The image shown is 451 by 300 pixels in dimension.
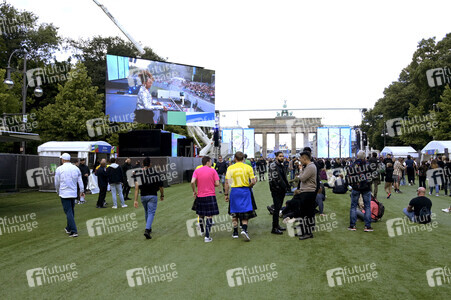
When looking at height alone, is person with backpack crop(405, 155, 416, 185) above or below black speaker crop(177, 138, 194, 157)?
below

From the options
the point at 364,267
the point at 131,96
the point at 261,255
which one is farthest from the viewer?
the point at 131,96

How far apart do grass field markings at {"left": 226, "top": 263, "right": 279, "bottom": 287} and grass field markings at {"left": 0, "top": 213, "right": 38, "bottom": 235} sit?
6.90m

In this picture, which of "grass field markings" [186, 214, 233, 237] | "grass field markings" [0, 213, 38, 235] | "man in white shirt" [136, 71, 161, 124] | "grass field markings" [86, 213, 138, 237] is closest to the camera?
"grass field markings" [186, 214, 233, 237]

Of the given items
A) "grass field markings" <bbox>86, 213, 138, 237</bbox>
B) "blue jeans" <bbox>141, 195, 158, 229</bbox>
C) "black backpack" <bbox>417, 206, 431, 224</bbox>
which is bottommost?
"grass field markings" <bbox>86, 213, 138, 237</bbox>

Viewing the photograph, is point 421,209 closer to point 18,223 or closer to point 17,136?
point 18,223

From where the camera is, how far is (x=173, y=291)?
5.21m

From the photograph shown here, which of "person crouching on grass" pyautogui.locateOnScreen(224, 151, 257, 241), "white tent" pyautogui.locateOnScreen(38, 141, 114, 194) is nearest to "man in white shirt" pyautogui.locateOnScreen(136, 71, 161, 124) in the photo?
"white tent" pyautogui.locateOnScreen(38, 141, 114, 194)

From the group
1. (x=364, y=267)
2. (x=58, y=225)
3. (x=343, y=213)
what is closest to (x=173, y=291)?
(x=364, y=267)

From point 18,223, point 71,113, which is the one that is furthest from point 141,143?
point 18,223

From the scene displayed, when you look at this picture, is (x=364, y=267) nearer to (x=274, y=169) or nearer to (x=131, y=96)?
(x=274, y=169)

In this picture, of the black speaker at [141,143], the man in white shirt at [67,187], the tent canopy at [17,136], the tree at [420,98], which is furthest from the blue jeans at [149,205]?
the tree at [420,98]

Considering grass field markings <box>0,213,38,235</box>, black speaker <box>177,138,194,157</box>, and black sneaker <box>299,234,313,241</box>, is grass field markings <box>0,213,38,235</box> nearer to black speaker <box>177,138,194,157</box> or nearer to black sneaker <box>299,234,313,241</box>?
black sneaker <box>299,234,313,241</box>

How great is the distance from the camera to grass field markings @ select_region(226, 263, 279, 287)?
5.62 metres

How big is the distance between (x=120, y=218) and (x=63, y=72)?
1263 inches
